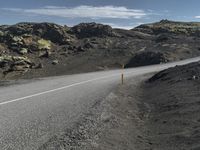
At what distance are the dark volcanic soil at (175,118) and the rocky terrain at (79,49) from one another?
32604 mm

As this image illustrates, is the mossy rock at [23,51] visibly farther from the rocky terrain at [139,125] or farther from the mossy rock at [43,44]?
the rocky terrain at [139,125]

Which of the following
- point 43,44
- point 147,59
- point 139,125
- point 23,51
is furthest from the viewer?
point 43,44

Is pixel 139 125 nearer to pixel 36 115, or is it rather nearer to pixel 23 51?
pixel 36 115

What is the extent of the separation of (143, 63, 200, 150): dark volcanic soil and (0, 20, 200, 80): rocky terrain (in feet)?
107

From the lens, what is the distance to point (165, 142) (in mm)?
9914

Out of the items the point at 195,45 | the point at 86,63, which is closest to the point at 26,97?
the point at 86,63

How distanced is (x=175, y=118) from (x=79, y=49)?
5765cm

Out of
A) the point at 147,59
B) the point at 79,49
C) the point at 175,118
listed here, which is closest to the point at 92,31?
the point at 79,49

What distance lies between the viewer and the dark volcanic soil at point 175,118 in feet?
31.8

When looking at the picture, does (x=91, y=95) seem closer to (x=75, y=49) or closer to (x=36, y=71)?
(x=36, y=71)

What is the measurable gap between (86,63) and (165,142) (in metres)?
50.6

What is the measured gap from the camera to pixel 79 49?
69875 millimetres

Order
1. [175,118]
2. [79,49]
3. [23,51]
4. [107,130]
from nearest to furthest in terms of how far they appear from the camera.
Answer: [107,130]
[175,118]
[23,51]
[79,49]

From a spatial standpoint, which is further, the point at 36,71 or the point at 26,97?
the point at 36,71
